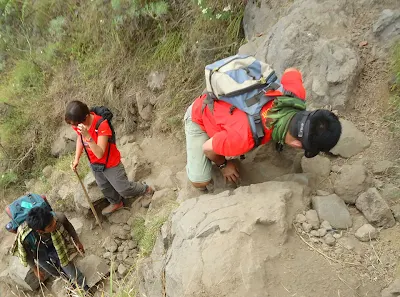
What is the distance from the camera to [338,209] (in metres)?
2.94

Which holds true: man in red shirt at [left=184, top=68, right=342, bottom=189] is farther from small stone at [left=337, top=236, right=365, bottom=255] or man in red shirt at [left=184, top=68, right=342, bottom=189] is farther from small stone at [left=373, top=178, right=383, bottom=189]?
small stone at [left=373, top=178, right=383, bottom=189]

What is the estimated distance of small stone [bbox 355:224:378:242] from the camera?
110 inches

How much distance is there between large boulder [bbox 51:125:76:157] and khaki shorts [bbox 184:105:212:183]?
393cm

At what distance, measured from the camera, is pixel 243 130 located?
2820 millimetres

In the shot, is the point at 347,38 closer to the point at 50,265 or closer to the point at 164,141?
the point at 164,141

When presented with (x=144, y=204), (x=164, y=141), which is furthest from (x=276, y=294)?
(x=164, y=141)

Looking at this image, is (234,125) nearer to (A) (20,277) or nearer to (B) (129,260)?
(B) (129,260)

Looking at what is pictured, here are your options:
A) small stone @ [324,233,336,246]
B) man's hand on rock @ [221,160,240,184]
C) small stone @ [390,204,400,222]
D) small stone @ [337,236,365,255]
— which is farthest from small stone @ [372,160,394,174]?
man's hand on rock @ [221,160,240,184]

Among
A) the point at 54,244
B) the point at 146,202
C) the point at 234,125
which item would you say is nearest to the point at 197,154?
the point at 234,125

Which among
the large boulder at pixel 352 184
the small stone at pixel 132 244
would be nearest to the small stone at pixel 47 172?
the small stone at pixel 132 244

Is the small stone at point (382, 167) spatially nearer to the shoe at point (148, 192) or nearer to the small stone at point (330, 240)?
the small stone at point (330, 240)

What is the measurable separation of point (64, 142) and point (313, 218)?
5431 mm

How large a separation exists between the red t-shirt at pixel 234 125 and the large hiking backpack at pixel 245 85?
43 millimetres

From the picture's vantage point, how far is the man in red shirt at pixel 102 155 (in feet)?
12.6
